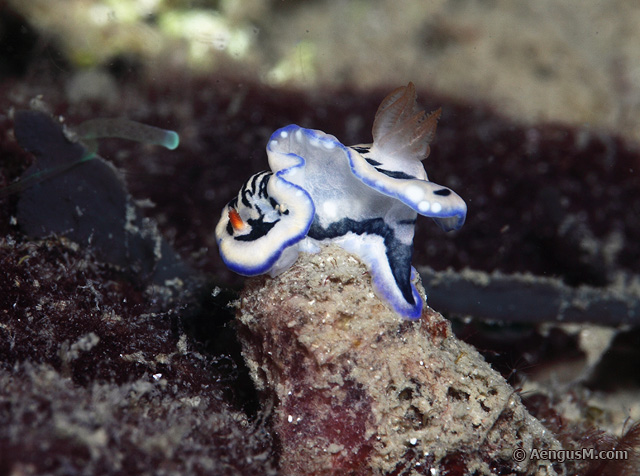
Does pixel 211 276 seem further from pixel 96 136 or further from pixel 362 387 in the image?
pixel 362 387

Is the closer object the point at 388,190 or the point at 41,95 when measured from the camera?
the point at 388,190

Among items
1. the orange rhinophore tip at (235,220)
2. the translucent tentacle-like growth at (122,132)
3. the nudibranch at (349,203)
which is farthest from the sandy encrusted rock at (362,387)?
the translucent tentacle-like growth at (122,132)

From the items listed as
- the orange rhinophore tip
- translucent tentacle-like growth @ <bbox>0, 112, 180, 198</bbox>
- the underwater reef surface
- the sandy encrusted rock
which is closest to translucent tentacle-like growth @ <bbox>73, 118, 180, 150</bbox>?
translucent tentacle-like growth @ <bbox>0, 112, 180, 198</bbox>

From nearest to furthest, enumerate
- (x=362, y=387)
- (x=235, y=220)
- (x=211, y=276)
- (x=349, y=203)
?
1. (x=362, y=387)
2. (x=235, y=220)
3. (x=349, y=203)
4. (x=211, y=276)

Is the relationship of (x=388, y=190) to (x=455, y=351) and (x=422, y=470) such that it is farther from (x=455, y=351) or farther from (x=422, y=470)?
(x=422, y=470)

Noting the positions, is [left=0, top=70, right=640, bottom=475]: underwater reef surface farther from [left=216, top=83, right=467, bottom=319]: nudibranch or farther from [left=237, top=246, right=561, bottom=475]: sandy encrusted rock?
[left=216, top=83, right=467, bottom=319]: nudibranch

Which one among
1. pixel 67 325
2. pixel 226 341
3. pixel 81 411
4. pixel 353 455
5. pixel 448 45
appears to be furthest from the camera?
pixel 448 45

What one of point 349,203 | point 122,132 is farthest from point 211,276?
point 349,203

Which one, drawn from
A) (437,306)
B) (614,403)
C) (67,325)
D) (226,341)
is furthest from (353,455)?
(614,403)
